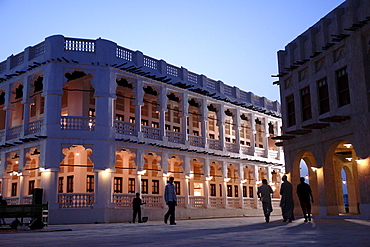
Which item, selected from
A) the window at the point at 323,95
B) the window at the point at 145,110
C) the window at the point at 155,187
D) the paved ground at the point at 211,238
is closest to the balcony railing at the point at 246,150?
the window at the point at 155,187

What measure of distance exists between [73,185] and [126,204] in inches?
161

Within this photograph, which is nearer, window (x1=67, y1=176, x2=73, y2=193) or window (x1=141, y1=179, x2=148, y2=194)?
window (x1=67, y1=176, x2=73, y2=193)

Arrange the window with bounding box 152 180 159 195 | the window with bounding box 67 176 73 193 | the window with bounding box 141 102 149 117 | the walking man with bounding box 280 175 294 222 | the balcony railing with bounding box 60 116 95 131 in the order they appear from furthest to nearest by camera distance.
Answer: the window with bounding box 141 102 149 117 < the window with bounding box 152 180 159 195 < the window with bounding box 67 176 73 193 < the balcony railing with bounding box 60 116 95 131 < the walking man with bounding box 280 175 294 222

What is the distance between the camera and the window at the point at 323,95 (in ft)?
71.3

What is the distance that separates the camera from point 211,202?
33.8 metres

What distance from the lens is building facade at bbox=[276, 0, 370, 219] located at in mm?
18750

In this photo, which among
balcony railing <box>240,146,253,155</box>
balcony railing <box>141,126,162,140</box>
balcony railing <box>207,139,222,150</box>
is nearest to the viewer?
balcony railing <box>141,126,162,140</box>

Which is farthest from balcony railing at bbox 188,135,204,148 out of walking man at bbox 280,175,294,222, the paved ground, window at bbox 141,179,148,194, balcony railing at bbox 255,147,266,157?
the paved ground

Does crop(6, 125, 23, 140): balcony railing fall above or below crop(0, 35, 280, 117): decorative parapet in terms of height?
below

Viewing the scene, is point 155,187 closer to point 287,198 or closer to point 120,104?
point 120,104

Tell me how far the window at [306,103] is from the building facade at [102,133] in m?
9.93

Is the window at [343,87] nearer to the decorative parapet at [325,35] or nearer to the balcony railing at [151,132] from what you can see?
the decorative parapet at [325,35]

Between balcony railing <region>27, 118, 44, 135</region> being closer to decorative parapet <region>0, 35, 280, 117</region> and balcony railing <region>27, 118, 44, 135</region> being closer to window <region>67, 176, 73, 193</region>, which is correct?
decorative parapet <region>0, 35, 280, 117</region>

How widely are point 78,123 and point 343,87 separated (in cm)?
1501
